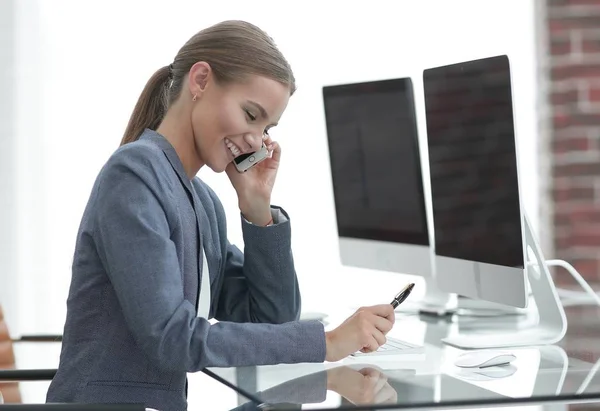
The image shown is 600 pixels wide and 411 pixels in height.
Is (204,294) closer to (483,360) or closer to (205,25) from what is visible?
(483,360)

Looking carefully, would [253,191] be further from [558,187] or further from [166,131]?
[558,187]

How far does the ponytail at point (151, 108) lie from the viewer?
1817mm

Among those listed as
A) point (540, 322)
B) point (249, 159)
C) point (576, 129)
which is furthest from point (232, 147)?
point (576, 129)

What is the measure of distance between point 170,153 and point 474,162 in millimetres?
676

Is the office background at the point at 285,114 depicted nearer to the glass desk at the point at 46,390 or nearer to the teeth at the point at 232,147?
the glass desk at the point at 46,390

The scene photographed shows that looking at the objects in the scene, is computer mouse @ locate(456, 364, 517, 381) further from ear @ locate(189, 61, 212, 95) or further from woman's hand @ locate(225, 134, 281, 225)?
ear @ locate(189, 61, 212, 95)

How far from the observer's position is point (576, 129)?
338 cm

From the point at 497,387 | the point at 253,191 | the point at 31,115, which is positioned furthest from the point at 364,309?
the point at 31,115

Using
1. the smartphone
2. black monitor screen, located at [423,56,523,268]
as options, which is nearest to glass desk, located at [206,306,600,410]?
black monitor screen, located at [423,56,523,268]

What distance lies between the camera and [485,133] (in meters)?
1.92

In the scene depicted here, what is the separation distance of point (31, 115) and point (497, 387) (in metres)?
2.61

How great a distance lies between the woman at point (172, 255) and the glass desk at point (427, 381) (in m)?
0.06

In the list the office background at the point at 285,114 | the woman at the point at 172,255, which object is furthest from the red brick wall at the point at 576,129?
the woman at the point at 172,255

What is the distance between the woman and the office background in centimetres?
169
